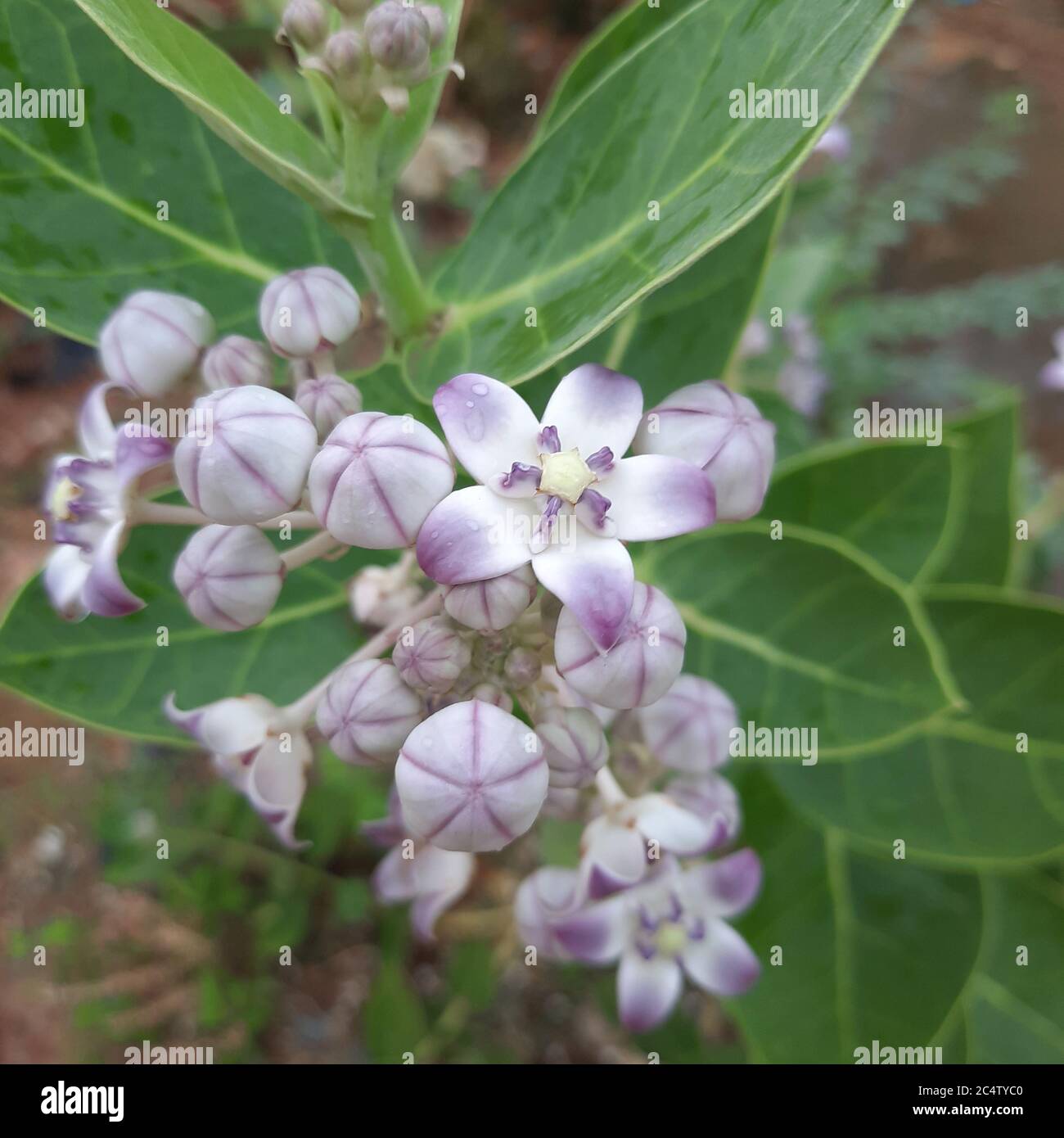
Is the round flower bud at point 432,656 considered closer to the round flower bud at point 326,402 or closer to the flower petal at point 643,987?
the round flower bud at point 326,402

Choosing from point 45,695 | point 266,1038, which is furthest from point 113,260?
point 266,1038

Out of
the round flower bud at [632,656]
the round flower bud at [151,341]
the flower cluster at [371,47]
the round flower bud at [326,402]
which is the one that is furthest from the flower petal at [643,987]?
the flower cluster at [371,47]

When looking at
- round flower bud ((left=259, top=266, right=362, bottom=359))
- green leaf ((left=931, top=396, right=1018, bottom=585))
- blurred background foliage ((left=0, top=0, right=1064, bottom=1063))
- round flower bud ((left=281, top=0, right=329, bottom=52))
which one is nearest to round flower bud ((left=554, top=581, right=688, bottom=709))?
round flower bud ((left=259, top=266, right=362, bottom=359))

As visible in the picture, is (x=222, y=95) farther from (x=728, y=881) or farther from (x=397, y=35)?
(x=728, y=881)

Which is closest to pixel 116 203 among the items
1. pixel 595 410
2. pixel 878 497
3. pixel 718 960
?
pixel 595 410

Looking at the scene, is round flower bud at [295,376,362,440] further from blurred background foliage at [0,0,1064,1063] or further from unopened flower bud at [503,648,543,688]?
blurred background foliage at [0,0,1064,1063]

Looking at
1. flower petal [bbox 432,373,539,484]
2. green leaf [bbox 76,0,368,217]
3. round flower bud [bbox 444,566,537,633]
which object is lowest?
round flower bud [bbox 444,566,537,633]
